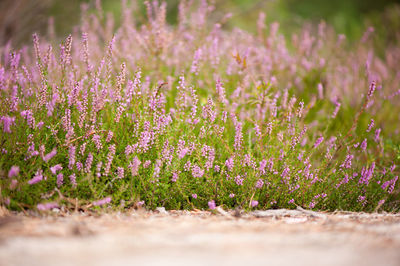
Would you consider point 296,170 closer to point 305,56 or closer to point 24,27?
point 305,56

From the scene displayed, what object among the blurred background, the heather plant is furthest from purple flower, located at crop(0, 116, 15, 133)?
the blurred background

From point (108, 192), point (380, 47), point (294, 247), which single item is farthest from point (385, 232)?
point (380, 47)

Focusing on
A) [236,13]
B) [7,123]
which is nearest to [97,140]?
[7,123]

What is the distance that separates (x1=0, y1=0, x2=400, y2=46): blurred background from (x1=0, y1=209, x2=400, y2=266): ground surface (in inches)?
110

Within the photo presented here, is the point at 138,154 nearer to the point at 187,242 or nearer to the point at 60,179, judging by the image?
the point at 60,179

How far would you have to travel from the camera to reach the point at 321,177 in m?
2.44

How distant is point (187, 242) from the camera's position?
51.6 inches

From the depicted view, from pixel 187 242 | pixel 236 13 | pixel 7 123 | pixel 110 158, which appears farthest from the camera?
pixel 236 13

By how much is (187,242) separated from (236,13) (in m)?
7.33

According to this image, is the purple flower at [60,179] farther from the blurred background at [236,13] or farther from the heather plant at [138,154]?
the blurred background at [236,13]

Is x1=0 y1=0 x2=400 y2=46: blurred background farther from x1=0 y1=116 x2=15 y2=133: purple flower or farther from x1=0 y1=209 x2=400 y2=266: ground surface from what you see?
x1=0 y1=209 x2=400 y2=266: ground surface

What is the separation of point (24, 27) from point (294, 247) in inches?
263

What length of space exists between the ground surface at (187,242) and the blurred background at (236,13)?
2798mm

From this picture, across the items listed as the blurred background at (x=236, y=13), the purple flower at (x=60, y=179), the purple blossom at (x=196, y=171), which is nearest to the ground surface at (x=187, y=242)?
the purple flower at (x=60, y=179)
